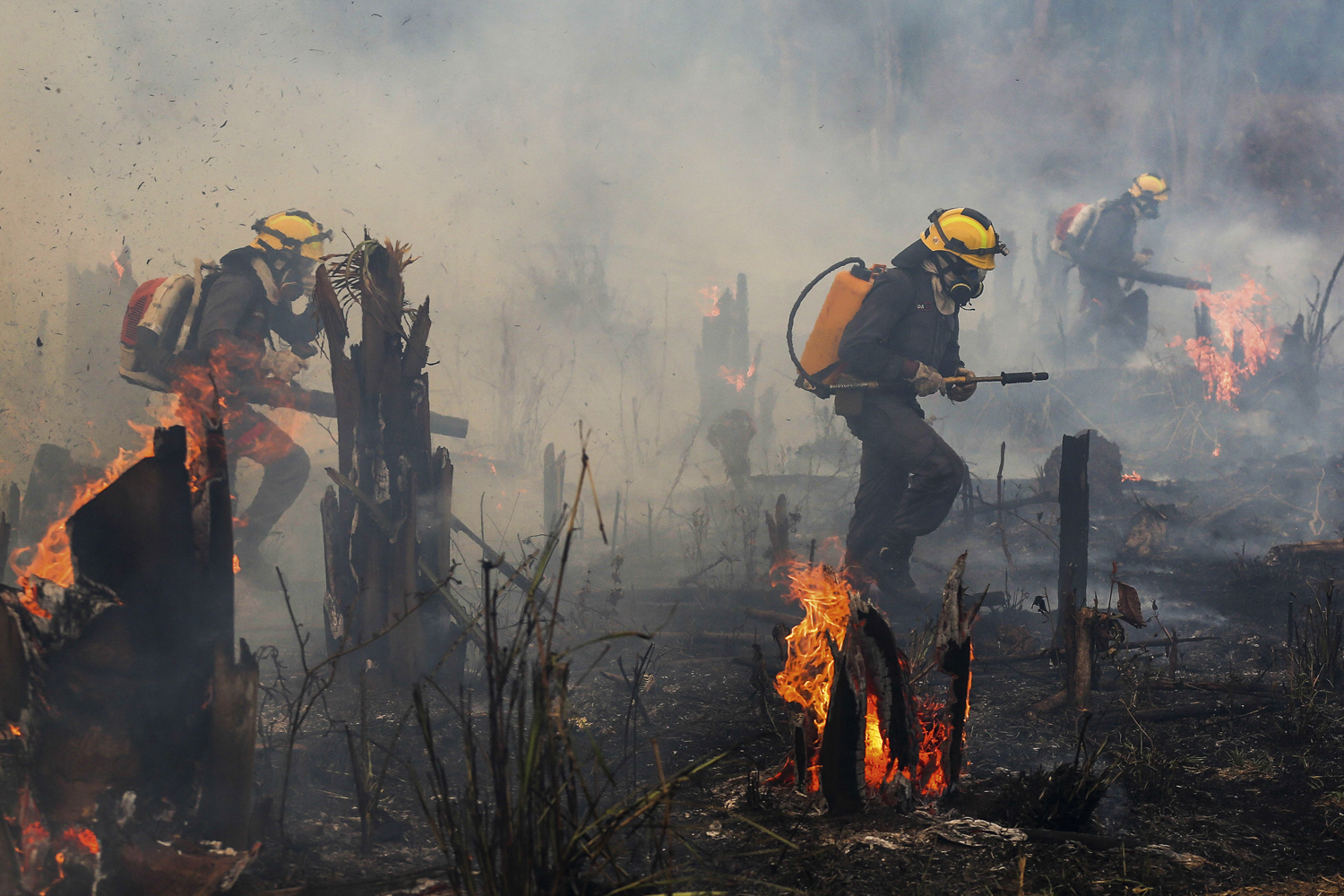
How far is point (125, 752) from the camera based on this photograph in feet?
8.13

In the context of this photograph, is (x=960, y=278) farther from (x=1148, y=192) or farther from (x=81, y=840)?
(x=1148, y=192)

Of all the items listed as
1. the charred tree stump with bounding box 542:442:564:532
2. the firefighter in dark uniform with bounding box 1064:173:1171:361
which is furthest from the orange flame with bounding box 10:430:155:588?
the firefighter in dark uniform with bounding box 1064:173:1171:361

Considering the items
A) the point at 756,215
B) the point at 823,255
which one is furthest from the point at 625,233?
the point at 823,255

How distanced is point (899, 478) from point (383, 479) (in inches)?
154

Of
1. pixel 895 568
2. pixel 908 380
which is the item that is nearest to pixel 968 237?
pixel 908 380

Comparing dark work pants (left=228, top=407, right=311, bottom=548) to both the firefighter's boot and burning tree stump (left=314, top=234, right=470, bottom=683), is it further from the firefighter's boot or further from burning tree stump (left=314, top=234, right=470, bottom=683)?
the firefighter's boot

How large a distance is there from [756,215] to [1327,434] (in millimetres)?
16014

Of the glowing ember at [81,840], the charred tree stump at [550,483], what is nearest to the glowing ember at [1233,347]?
the charred tree stump at [550,483]

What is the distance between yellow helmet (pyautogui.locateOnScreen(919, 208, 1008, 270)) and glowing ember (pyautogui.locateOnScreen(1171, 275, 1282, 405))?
31.9 feet

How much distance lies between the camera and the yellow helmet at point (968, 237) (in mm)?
6051

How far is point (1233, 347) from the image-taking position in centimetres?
1478

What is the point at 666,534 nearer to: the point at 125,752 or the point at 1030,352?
the point at 125,752

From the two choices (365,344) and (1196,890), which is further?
(365,344)

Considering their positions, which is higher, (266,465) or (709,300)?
(709,300)
